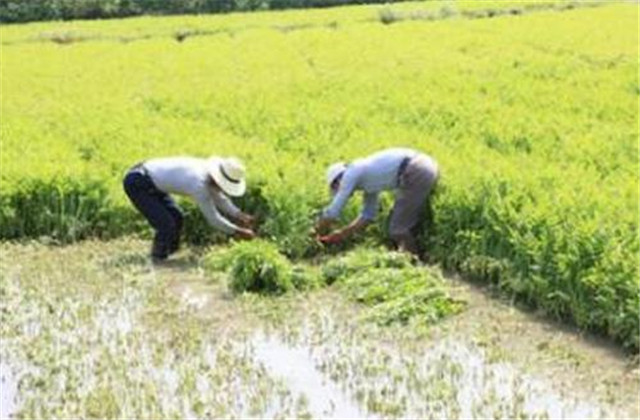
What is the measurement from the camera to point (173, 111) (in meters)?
15.0

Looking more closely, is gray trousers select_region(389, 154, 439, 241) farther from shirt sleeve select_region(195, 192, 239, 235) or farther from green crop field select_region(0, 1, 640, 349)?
shirt sleeve select_region(195, 192, 239, 235)

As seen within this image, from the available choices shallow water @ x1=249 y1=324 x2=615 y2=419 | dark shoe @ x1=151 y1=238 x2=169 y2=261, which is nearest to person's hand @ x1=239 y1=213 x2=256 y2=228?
dark shoe @ x1=151 y1=238 x2=169 y2=261

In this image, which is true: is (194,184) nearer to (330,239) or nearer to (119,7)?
(330,239)

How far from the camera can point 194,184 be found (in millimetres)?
8719

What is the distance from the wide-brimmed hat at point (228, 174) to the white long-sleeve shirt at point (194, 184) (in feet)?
0.27

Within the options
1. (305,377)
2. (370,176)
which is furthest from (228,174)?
(305,377)

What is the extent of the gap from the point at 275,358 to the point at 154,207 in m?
2.55

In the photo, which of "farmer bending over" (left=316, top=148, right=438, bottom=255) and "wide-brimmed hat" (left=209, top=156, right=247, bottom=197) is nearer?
"farmer bending over" (left=316, top=148, right=438, bottom=255)

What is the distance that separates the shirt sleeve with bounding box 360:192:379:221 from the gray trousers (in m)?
0.21

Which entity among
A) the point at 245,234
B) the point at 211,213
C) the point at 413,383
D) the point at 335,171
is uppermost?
the point at 335,171

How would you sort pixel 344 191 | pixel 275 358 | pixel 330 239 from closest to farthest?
pixel 275 358
pixel 344 191
pixel 330 239

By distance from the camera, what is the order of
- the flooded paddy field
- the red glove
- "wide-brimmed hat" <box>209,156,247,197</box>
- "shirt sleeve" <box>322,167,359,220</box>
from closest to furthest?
the flooded paddy field < "shirt sleeve" <box>322,167,359,220</box> < "wide-brimmed hat" <box>209,156,247,197</box> < the red glove

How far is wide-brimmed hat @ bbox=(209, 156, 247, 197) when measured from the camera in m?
8.67

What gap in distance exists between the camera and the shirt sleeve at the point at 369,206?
8.73 m
